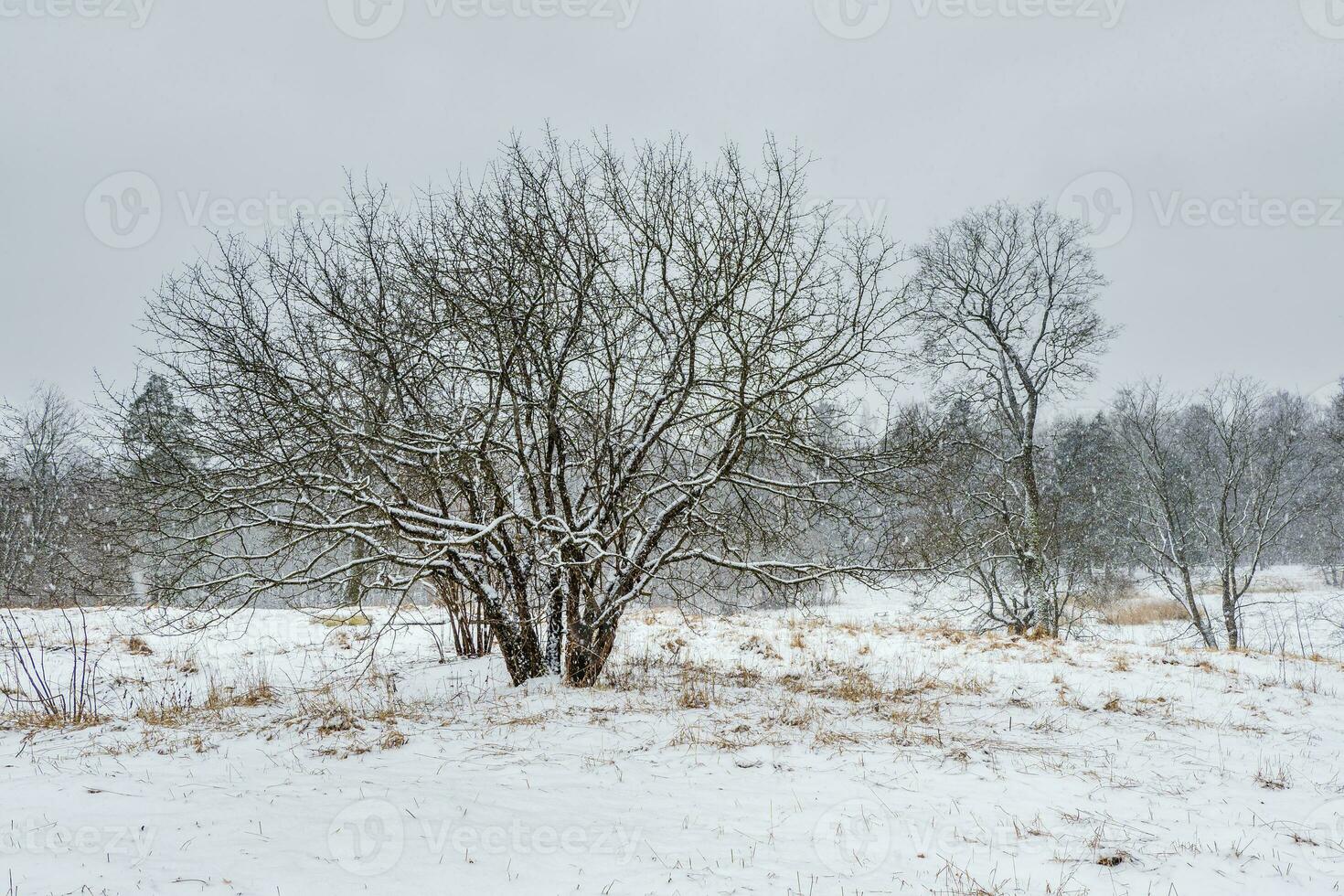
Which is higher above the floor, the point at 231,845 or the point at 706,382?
the point at 706,382

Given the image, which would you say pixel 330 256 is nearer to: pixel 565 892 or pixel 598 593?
pixel 598 593

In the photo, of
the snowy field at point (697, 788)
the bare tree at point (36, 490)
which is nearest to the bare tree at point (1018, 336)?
the snowy field at point (697, 788)

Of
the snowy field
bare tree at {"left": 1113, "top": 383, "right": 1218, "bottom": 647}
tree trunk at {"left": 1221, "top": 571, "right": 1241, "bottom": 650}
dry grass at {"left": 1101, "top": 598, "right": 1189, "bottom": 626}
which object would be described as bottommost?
dry grass at {"left": 1101, "top": 598, "right": 1189, "bottom": 626}

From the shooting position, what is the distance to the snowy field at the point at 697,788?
288 centimetres

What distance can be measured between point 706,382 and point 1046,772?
4308 millimetres

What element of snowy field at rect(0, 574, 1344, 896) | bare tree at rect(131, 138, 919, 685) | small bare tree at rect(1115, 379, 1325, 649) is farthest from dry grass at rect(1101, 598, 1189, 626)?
bare tree at rect(131, 138, 919, 685)

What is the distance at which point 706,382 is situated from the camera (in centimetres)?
670

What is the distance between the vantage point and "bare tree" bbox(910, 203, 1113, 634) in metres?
13.5

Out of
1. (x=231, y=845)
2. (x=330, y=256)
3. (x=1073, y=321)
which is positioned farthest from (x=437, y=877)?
(x=1073, y=321)

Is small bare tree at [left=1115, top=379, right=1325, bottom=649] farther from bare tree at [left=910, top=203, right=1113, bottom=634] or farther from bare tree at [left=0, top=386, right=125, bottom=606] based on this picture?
bare tree at [left=0, top=386, right=125, bottom=606]

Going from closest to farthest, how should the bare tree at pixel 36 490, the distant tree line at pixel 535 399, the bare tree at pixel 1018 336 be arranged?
the distant tree line at pixel 535 399
the bare tree at pixel 1018 336
the bare tree at pixel 36 490

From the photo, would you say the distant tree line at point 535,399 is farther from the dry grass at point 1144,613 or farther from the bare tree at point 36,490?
the bare tree at point 36,490

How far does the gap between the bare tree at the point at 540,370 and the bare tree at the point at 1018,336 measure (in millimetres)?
7145

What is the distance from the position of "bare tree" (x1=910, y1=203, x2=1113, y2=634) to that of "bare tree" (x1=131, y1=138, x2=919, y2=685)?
23.4ft
